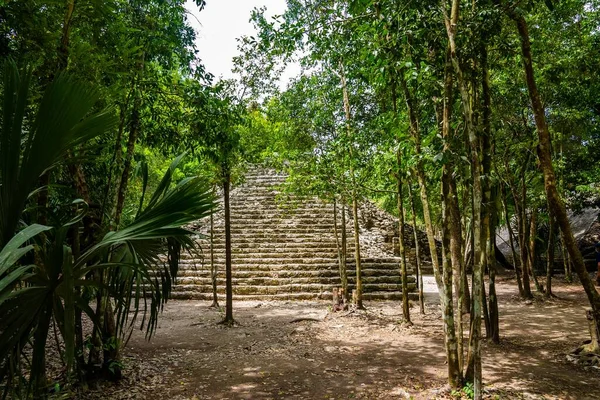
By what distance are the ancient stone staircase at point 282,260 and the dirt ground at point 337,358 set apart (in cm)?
206

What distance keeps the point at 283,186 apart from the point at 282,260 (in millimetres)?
4176

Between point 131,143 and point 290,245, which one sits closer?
point 131,143

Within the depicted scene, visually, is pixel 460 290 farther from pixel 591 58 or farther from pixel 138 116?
pixel 591 58

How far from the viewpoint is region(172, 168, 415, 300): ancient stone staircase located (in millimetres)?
11688

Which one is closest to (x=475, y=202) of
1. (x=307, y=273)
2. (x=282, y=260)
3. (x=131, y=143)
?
(x=131, y=143)

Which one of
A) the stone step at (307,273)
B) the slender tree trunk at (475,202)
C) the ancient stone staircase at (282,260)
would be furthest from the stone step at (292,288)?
the slender tree trunk at (475,202)

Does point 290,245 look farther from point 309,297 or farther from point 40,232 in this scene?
point 40,232

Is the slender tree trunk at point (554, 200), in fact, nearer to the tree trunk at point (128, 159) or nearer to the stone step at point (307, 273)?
the tree trunk at point (128, 159)

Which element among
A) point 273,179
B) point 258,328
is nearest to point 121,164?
point 258,328

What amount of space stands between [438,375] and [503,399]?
38.7 inches

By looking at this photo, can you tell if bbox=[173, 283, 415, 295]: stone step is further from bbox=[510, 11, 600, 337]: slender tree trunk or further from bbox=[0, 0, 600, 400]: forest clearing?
bbox=[510, 11, 600, 337]: slender tree trunk

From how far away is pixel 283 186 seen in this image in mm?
9641

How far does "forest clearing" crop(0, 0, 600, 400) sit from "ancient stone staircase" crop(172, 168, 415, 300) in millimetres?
153

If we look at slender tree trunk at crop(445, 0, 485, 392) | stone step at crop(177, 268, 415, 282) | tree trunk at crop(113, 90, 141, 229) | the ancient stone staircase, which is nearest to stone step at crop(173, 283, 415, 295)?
the ancient stone staircase
